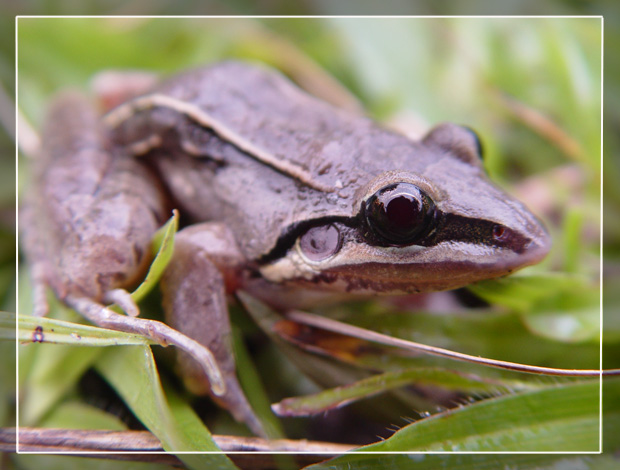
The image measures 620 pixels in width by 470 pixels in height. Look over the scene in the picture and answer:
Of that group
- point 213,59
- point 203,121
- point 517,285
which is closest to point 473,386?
point 517,285

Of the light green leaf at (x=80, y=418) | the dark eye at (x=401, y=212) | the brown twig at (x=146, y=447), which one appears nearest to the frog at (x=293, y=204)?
the dark eye at (x=401, y=212)

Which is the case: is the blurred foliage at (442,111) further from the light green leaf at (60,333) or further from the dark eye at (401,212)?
the dark eye at (401,212)

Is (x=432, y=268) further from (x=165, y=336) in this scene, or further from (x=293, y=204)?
(x=165, y=336)

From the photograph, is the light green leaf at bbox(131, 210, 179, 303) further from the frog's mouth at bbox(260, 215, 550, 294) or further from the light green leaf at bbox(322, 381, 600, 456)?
the light green leaf at bbox(322, 381, 600, 456)

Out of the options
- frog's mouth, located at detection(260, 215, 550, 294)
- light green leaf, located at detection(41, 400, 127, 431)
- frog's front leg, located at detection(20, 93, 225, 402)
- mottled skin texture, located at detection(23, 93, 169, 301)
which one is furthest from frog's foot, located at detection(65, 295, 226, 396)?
frog's mouth, located at detection(260, 215, 550, 294)

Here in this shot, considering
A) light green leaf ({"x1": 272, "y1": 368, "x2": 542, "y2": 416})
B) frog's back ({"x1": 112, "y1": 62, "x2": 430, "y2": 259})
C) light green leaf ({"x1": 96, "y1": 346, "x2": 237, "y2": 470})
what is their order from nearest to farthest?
light green leaf ({"x1": 96, "y1": 346, "x2": 237, "y2": 470}) < light green leaf ({"x1": 272, "y1": 368, "x2": 542, "y2": 416}) < frog's back ({"x1": 112, "y1": 62, "x2": 430, "y2": 259})
